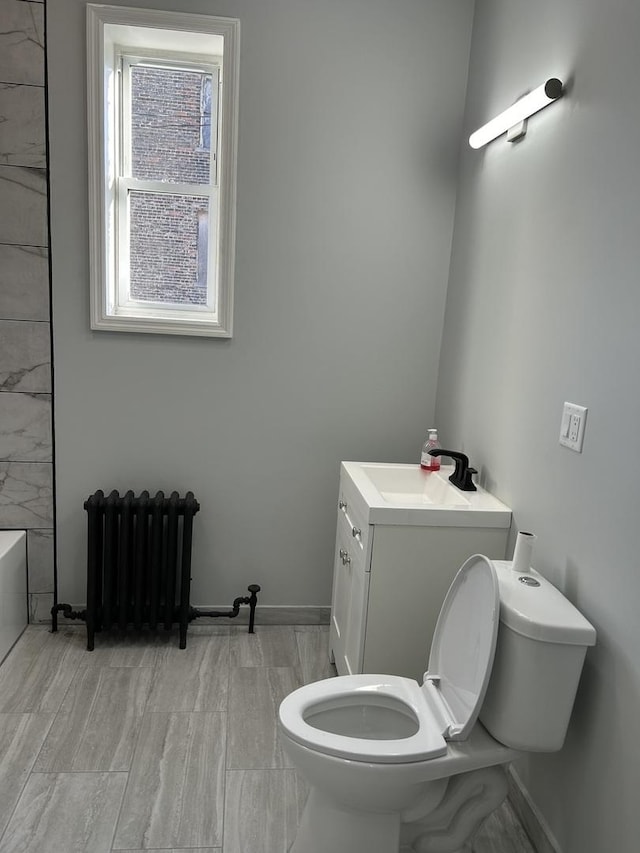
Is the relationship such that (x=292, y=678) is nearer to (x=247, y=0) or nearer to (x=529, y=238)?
(x=529, y=238)

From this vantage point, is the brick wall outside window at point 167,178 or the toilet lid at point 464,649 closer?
the toilet lid at point 464,649

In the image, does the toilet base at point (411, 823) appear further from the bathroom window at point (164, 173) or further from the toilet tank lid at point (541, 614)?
the bathroom window at point (164, 173)

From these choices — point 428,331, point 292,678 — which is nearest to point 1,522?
point 292,678

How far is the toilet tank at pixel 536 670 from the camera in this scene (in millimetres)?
1477

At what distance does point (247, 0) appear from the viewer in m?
2.48

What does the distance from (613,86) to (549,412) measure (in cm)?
80

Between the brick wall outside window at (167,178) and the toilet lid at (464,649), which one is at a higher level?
the brick wall outside window at (167,178)

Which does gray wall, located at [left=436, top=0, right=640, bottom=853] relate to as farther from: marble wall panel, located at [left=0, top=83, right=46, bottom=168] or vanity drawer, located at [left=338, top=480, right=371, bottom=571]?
marble wall panel, located at [left=0, top=83, right=46, bottom=168]

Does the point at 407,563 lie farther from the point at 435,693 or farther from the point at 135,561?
the point at 135,561

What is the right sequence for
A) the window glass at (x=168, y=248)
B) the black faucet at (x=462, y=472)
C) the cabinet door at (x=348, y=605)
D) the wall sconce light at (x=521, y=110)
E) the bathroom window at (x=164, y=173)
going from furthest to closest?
the window glass at (x=168, y=248)
the bathroom window at (x=164, y=173)
the black faucet at (x=462, y=472)
the cabinet door at (x=348, y=605)
the wall sconce light at (x=521, y=110)

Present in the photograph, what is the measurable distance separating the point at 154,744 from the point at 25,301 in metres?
1.68

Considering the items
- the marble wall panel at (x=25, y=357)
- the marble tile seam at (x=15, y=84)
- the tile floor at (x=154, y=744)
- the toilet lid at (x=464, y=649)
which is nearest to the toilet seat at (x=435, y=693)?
the toilet lid at (x=464, y=649)

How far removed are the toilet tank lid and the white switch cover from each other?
353 mm

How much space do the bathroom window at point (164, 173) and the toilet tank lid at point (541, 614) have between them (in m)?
1.58
